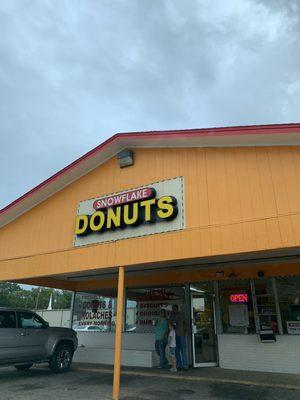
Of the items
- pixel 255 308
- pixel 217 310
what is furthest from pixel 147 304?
pixel 255 308

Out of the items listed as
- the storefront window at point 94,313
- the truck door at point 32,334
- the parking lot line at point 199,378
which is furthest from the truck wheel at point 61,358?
the storefront window at point 94,313

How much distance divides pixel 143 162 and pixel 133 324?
6.47m

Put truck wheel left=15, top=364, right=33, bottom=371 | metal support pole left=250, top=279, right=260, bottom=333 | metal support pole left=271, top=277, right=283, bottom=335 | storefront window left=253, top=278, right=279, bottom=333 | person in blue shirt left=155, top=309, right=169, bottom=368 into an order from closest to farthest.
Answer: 1. metal support pole left=271, top=277, right=283, bottom=335
2. storefront window left=253, top=278, right=279, bottom=333
3. metal support pole left=250, top=279, right=260, bottom=333
4. person in blue shirt left=155, top=309, right=169, bottom=368
5. truck wheel left=15, top=364, right=33, bottom=371

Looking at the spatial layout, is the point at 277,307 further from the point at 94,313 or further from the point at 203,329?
the point at 94,313

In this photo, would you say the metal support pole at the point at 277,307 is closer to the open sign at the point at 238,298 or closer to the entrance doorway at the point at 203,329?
the open sign at the point at 238,298

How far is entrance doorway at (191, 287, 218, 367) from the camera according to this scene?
1106 cm

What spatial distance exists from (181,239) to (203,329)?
16.8ft

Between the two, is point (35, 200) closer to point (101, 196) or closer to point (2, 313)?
point (101, 196)

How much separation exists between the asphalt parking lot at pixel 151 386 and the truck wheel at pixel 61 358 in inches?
11.7

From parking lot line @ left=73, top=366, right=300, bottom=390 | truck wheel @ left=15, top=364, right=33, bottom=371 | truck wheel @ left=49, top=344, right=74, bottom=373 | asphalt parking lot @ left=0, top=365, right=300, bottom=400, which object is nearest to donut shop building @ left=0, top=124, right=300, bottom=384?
asphalt parking lot @ left=0, top=365, right=300, bottom=400

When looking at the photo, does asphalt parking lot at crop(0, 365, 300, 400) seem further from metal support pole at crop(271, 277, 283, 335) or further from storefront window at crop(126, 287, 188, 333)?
storefront window at crop(126, 287, 188, 333)

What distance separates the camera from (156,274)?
12.7m

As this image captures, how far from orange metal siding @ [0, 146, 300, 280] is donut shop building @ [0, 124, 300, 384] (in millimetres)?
28

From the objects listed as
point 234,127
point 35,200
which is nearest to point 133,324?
point 35,200
